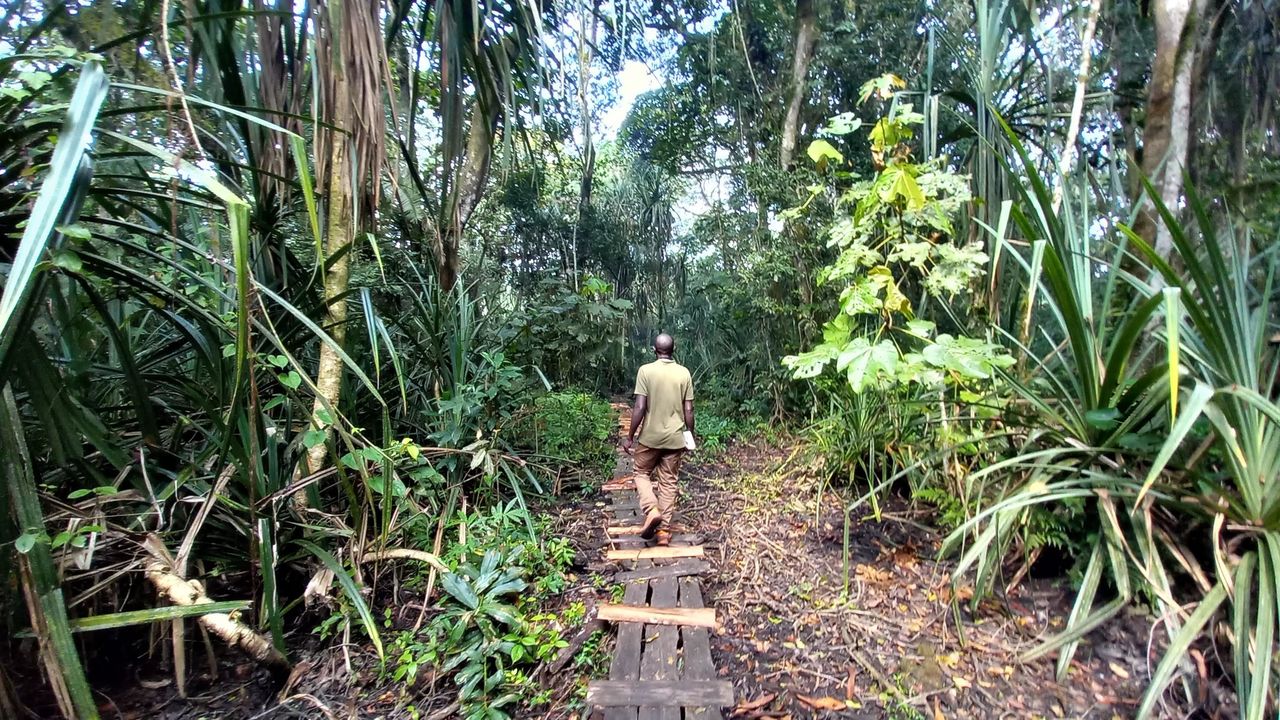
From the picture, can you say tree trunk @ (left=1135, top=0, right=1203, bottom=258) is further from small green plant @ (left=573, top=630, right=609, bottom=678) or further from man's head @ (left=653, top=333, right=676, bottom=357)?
small green plant @ (left=573, top=630, right=609, bottom=678)

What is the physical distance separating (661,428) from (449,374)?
4.84ft

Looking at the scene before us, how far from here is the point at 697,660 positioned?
215cm

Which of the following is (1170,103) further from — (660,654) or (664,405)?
(660,654)

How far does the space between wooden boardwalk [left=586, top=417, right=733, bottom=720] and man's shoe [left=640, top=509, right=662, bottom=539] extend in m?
0.12

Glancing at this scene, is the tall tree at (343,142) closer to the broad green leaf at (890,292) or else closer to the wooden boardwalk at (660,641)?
the wooden boardwalk at (660,641)

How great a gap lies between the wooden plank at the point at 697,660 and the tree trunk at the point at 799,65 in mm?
5045

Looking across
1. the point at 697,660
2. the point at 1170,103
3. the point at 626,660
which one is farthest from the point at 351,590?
the point at 1170,103

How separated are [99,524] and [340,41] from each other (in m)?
1.94

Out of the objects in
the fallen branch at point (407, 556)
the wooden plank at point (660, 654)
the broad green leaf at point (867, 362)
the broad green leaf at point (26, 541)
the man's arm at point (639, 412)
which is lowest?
the wooden plank at point (660, 654)

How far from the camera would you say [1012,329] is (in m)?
2.96

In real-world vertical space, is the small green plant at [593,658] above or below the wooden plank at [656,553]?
below

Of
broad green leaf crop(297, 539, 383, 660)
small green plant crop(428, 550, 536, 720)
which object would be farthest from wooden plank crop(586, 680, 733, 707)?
broad green leaf crop(297, 539, 383, 660)

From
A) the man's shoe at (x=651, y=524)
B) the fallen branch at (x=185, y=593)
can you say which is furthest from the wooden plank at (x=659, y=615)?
the fallen branch at (x=185, y=593)

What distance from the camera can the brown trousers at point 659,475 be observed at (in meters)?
3.58
